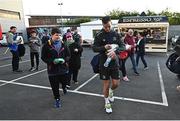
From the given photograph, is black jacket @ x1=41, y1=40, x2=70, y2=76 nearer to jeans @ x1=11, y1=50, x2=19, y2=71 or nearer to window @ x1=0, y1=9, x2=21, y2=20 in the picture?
jeans @ x1=11, y1=50, x2=19, y2=71

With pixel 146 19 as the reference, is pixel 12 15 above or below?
above

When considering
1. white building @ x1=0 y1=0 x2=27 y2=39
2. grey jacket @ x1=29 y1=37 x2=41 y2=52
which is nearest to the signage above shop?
grey jacket @ x1=29 y1=37 x2=41 y2=52

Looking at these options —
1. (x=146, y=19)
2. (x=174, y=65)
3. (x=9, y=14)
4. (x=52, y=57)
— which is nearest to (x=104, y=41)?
(x=52, y=57)

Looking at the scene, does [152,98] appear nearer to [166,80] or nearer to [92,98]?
[92,98]

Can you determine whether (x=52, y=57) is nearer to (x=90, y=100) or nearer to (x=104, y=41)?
(x=104, y=41)

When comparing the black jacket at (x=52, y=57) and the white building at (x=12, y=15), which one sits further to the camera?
the white building at (x=12, y=15)

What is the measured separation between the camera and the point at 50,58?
232 inches

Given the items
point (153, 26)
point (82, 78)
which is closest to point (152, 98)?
point (82, 78)

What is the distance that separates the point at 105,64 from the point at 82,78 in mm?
4065

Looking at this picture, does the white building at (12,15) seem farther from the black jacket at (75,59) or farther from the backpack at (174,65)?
the backpack at (174,65)

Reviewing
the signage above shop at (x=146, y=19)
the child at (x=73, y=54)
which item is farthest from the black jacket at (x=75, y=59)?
the signage above shop at (x=146, y=19)

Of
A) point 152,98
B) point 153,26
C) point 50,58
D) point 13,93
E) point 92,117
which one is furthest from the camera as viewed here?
point 153,26

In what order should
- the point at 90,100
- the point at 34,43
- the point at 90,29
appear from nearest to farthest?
the point at 90,100 → the point at 34,43 → the point at 90,29

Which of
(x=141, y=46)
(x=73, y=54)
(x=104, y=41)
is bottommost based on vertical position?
(x=141, y=46)
